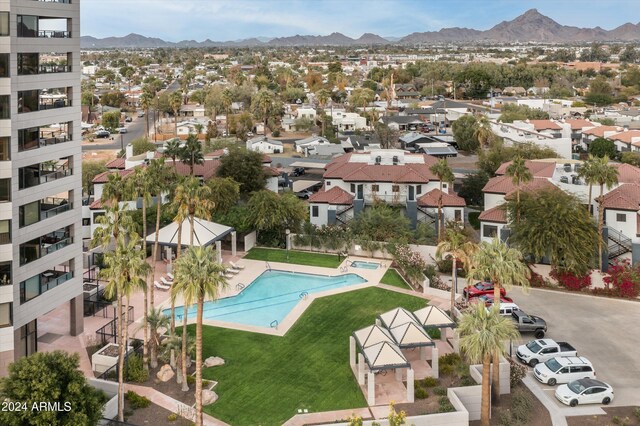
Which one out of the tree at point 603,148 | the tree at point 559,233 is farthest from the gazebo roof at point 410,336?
the tree at point 603,148

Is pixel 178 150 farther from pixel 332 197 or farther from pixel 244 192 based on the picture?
pixel 332 197

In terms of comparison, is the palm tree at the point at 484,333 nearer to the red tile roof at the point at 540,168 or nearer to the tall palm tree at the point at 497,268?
the tall palm tree at the point at 497,268

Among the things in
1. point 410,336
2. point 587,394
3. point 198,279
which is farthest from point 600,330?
point 198,279

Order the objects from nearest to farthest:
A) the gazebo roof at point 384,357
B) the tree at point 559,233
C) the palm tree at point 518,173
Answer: the gazebo roof at point 384,357 < the tree at point 559,233 < the palm tree at point 518,173

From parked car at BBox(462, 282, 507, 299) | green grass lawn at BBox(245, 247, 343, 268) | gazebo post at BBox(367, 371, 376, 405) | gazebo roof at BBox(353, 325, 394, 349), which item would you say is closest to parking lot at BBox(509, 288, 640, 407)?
parked car at BBox(462, 282, 507, 299)

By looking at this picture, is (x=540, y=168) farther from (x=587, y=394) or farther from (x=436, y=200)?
(x=587, y=394)

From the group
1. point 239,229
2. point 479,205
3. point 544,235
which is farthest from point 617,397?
point 479,205

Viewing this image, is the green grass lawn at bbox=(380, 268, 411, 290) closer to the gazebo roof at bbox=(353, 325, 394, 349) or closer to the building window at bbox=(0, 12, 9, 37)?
the gazebo roof at bbox=(353, 325, 394, 349)
